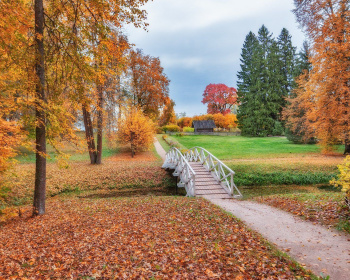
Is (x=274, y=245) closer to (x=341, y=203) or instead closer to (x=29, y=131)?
(x=341, y=203)

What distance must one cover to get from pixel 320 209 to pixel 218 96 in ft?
184

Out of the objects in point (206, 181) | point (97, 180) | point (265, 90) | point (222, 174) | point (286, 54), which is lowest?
point (97, 180)

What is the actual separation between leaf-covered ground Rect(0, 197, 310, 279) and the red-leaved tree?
56.2 metres

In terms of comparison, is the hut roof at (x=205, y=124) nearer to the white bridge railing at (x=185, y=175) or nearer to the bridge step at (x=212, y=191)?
the white bridge railing at (x=185, y=175)

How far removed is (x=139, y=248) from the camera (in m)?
5.09

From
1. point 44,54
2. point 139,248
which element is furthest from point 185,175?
point 44,54

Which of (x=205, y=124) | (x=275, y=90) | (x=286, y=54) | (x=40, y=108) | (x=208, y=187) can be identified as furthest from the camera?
(x=205, y=124)

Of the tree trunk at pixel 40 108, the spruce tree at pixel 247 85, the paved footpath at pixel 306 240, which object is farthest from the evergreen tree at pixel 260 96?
the tree trunk at pixel 40 108

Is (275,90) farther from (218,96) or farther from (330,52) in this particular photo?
(330,52)

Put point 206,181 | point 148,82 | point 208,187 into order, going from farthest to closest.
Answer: point 148,82 < point 206,181 < point 208,187

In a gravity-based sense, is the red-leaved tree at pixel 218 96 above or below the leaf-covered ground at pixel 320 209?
above

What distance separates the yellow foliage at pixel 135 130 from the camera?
77.8 ft

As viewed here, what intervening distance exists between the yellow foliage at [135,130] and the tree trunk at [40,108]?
15753 mm

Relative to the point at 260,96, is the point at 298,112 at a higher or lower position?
lower
